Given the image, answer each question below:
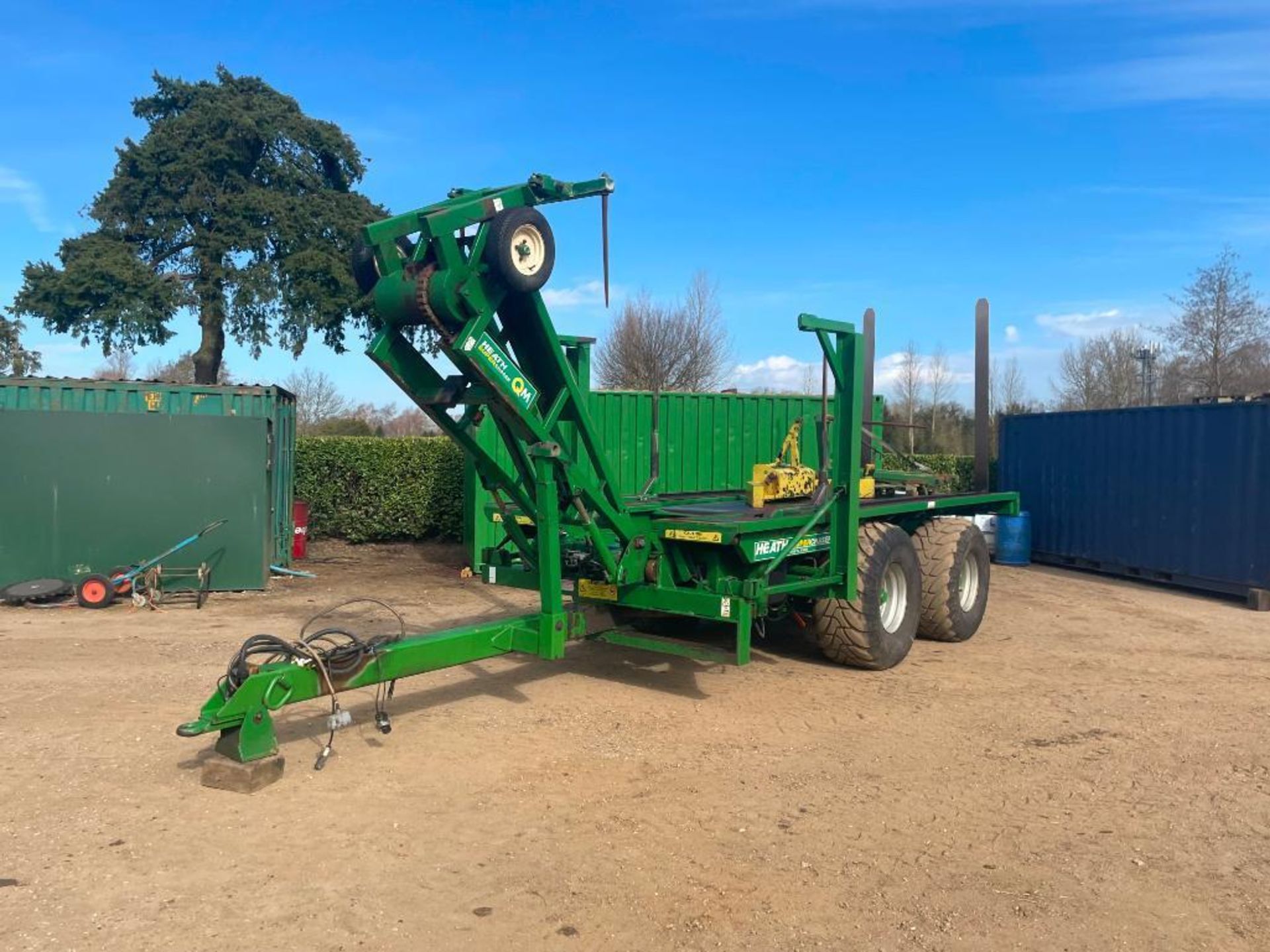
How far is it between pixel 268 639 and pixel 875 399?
454 inches

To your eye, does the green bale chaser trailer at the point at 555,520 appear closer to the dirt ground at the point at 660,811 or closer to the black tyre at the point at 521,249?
the black tyre at the point at 521,249

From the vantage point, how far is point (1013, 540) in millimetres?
15273

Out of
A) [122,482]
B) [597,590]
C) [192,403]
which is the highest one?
[192,403]

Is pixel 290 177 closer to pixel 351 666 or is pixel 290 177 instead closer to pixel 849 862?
pixel 351 666

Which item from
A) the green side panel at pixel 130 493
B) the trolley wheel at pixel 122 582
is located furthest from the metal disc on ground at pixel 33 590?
the trolley wheel at pixel 122 582

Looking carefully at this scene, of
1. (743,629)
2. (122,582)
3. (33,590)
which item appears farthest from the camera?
(122,582)

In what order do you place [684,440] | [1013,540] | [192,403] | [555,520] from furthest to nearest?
[1013,540], [684,440], [192,403], [555,520]

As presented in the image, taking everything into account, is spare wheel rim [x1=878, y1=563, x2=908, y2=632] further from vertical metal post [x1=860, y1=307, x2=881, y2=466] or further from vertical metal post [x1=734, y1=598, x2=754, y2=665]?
vertical metal post [x1=860, y1=307, x2=881, y2=466]

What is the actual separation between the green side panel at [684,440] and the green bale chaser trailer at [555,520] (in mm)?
4517

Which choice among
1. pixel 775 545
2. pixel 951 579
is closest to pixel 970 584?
pixel 951 579

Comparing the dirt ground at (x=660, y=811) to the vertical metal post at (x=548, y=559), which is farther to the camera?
the vertical metal post at (x=548, y=559)

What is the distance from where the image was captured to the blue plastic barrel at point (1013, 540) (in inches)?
601

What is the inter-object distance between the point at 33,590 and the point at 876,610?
8882 mm

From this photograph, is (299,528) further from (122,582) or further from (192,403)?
(122,582)
